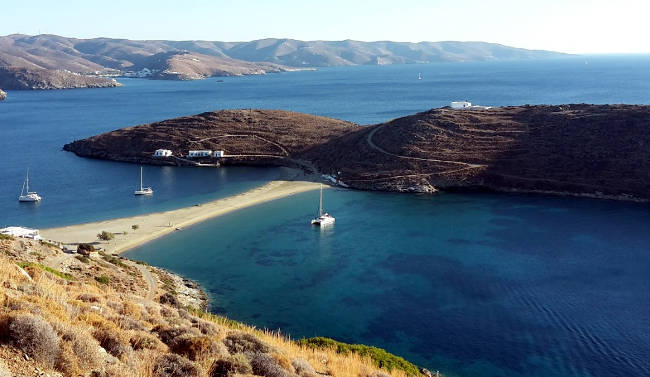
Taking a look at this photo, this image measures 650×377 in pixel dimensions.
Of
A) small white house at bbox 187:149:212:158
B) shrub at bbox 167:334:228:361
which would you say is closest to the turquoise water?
shrub at bbox 167:334:228:361

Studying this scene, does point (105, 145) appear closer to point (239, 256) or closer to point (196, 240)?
point (196, 240)

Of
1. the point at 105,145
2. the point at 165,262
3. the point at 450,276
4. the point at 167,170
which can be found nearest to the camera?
the point at 450,276

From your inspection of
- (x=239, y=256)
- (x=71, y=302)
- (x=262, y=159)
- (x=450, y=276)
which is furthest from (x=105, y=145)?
(x=71, y=302)

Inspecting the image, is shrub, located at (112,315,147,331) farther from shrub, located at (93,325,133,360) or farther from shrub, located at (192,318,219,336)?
shrub, located at (192,318,219,336)

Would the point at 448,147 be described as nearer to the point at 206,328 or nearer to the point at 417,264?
the point at 417,264

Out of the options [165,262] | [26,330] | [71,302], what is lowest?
[165,262]

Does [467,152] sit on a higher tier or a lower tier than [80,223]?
higher

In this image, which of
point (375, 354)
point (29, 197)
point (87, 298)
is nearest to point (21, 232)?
point (29, 197)
